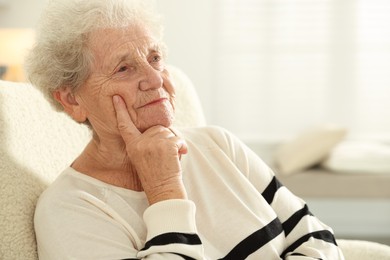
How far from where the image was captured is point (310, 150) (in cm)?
418

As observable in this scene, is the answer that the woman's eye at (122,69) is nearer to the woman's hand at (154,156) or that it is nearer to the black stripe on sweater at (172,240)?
the woman's hand at (154,156)

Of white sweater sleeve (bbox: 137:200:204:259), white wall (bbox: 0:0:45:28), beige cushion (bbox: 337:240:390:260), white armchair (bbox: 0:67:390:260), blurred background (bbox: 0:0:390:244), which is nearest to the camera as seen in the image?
white sweater sleeve (bbox: 137:200:204:259)

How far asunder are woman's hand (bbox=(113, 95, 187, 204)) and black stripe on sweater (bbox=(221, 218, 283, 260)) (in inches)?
7.7

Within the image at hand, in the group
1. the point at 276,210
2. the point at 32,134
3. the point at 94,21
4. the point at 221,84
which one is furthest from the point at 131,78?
the point at 221,84

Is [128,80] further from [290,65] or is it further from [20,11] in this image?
[20,11]

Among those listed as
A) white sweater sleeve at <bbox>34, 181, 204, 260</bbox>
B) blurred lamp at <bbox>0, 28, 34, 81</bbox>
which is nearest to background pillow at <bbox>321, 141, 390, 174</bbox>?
blurred lamp at <bbox>0, 28, 34, 81</bbox>

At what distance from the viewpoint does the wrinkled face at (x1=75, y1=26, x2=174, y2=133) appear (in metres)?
1.50

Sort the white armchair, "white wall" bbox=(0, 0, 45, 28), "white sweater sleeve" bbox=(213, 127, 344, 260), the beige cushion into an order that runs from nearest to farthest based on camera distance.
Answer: the white armchair
"white sweater sleeve" bbox=(213, 127, 344, 260)
the beige cushion
"white wall" bbox=(0, 0, 45, 28)

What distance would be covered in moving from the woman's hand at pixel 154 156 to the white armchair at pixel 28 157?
26cm

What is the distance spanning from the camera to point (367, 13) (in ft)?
15.9

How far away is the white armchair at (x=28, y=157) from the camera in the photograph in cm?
149

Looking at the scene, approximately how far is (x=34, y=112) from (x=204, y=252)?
1.81 feet

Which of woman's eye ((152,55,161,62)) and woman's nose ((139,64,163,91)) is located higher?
woman's eye ((152,55,161,62))

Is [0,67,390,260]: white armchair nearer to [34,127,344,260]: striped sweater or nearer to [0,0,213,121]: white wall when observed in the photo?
[34,127,344,260]: striped sweater
